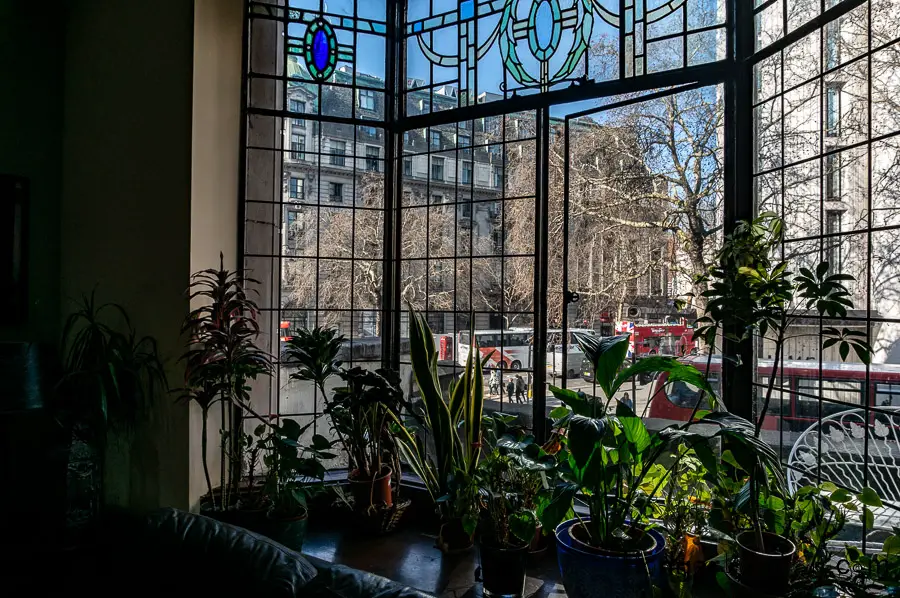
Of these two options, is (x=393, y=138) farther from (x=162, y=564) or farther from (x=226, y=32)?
(x=162, y=564)

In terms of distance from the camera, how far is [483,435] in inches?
121

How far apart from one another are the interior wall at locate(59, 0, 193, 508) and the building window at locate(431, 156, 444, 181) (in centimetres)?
135

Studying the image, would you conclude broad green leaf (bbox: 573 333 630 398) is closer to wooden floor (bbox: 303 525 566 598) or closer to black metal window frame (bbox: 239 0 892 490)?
black metal window frame (bbox: 239 0 892 490)

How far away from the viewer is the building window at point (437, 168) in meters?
3.59

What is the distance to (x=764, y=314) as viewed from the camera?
86.9 inches

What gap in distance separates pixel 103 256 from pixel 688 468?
320 centimetres

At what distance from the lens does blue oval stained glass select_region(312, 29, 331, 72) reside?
362 centimetres

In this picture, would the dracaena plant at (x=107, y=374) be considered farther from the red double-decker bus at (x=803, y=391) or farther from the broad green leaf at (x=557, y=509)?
the red double-decker bus at (x=803, y=391)

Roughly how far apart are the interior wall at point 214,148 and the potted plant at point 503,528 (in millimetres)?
1527

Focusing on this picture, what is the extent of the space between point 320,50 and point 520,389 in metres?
2.34

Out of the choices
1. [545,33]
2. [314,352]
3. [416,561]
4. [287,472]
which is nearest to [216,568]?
[287,472]

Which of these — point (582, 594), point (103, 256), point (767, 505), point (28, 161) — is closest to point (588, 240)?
point (767, 505)

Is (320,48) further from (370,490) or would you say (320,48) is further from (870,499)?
(870,499)

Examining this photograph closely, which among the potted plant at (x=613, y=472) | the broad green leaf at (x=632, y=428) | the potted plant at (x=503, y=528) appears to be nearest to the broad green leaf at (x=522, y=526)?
the potted plant at (x=503, y=528)
